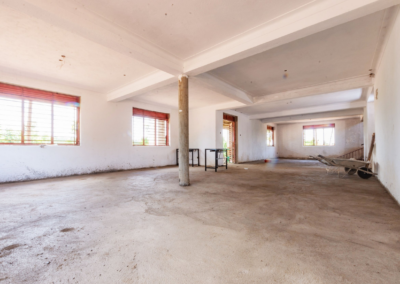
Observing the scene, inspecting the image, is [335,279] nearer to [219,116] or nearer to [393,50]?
[393,50]

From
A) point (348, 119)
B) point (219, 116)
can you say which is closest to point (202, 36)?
point (219, 116)

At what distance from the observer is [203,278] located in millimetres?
1241

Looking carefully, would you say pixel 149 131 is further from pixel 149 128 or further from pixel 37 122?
pixel 37 122

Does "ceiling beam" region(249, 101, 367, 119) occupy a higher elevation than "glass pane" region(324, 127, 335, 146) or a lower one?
higher

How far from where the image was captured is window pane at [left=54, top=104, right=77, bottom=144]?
18.3 feet

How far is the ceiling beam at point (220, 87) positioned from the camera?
4.83m

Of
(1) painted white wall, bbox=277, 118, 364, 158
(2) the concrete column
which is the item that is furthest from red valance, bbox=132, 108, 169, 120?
(1) painted white wall, bbox=277, 118, 364, 158

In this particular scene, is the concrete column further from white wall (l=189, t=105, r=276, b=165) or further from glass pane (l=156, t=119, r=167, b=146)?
glass pane (l=156, t=119, r=167, b=146)

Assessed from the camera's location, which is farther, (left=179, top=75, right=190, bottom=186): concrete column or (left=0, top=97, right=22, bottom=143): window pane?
(left=0, top=97, right=22, bottom=143): window pane

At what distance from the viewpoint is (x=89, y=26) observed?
107 inches

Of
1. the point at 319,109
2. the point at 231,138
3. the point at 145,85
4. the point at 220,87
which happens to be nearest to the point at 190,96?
the point at 220,87

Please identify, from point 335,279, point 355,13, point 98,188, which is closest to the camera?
point 335,279

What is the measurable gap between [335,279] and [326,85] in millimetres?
5944

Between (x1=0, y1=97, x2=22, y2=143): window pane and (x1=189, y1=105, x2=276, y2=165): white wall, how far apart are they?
6.14 meters
